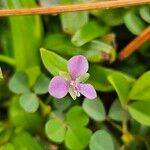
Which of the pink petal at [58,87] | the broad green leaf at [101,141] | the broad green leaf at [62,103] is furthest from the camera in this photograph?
the broad green leaf at [62,103]

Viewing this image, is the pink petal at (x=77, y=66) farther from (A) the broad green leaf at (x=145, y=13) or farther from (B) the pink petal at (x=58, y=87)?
(A) the broad green leaf at (x=145, y=13)

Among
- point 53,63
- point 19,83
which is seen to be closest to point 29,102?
point 19,83

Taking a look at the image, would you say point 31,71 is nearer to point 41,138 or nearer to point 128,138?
point 41,138

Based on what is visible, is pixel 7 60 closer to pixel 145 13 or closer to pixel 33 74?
pixel 33 74

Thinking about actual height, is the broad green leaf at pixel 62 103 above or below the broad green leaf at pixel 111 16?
below

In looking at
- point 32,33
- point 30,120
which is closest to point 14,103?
point 30,120

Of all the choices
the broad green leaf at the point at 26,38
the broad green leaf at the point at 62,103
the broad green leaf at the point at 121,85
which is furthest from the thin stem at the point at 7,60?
the broad green leaf at the point at 121,85
